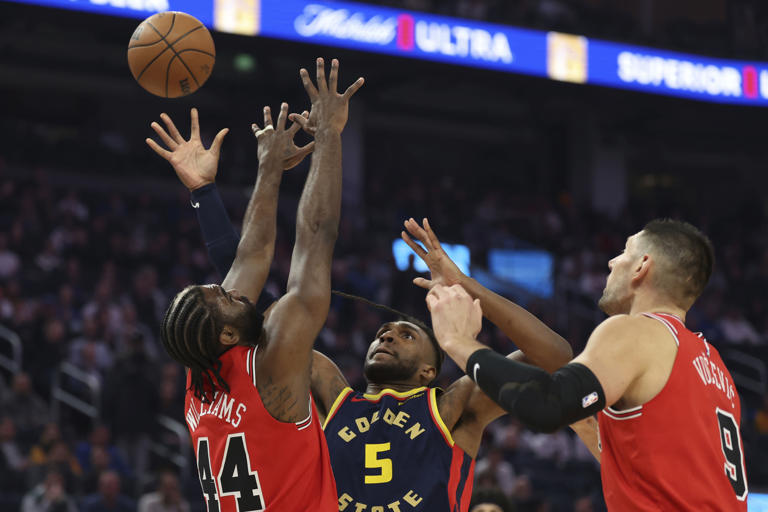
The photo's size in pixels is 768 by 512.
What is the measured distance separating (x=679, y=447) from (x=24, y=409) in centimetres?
790

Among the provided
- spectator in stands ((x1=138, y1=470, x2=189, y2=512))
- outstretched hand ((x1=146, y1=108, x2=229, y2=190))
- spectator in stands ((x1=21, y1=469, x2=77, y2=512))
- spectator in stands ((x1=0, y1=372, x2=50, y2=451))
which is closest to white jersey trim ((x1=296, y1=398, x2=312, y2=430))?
outstretched hand ((x1=146, y1=108, x2=229, y2=190))

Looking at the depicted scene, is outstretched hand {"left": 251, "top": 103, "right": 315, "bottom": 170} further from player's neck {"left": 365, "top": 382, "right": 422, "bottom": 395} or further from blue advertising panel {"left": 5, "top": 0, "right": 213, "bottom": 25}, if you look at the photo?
blue advertising panel {"left": 5, "top": 0, "right": 213, "bottom": 25}

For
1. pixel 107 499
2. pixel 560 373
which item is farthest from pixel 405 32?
pixel 560 373

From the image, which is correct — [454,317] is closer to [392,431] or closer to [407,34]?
[392,431]

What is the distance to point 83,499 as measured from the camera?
319 inches

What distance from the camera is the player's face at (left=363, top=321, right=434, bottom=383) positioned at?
156 inches

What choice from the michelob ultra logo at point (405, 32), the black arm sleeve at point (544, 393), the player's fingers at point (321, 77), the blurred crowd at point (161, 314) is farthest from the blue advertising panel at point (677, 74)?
the black arm sleeve at point (544, 393)

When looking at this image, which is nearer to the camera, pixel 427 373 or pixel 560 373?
pixel 560 373

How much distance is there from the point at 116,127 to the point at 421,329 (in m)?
15.1

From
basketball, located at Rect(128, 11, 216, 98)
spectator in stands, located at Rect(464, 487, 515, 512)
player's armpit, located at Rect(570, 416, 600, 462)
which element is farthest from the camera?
spectator in stands, located at Rect(464, 487, 515, 512)

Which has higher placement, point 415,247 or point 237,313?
point 415,247

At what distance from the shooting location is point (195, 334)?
2984 mm

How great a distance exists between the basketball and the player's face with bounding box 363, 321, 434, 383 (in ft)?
4.66

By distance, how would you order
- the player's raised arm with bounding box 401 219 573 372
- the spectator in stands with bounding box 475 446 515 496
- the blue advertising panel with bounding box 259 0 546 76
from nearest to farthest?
the player's raised arm with bounding box 401 219 573 372 → the spectator in stands with bounding box 475 446 515 496 → the blue advertising panel with bounding box 259 0 546 76
